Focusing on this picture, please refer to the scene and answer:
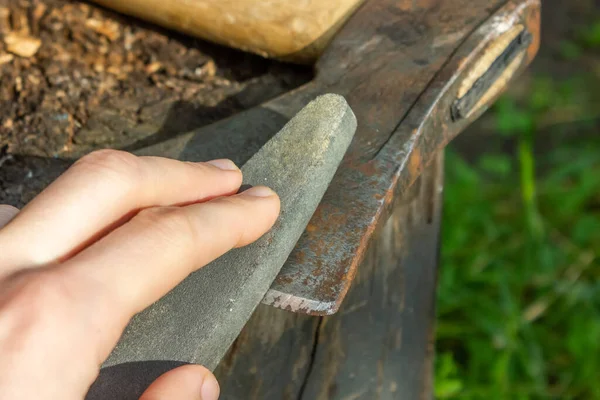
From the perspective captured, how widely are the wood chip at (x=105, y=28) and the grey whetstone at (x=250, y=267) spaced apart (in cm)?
68

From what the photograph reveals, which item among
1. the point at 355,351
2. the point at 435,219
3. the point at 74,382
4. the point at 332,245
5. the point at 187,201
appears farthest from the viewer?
the point at 435,219

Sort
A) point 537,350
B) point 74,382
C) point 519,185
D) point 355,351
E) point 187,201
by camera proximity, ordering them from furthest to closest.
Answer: point 519,185 → point 537,350 → point 355,351 → point 187,201 → point 74,382

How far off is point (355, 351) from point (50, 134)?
0.77 metres

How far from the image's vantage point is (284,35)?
62.6 inches

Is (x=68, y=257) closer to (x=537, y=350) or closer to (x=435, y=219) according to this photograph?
(x=435, y=219)

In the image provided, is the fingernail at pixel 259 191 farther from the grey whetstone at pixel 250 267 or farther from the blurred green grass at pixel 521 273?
the blurred green grass at pixel 521 273

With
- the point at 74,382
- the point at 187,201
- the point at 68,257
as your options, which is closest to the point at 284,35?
the point at 187,201

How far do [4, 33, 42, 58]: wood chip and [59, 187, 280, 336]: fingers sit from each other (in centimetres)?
82

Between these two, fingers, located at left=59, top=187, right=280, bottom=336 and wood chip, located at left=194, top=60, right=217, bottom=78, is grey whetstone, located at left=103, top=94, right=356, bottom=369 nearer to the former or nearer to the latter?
fingers, located at left=59, top=187, right=280, bottom=336

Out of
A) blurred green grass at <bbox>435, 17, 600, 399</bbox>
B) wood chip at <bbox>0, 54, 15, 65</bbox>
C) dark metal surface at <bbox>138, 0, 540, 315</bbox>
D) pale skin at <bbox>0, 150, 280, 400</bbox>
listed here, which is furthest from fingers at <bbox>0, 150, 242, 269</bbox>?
blurred green grass at <bbox>435, 17, 600, 399</bbox>

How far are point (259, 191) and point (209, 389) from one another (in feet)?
1.09

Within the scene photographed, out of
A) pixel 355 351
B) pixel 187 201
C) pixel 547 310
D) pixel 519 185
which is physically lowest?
pixel 547 310

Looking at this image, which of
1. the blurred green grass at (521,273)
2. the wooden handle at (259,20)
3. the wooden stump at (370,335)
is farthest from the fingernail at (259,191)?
the blurred green grass at (521,273)

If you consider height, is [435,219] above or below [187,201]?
below
